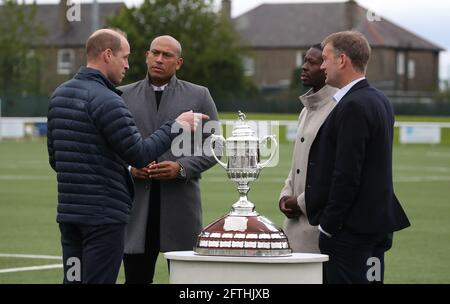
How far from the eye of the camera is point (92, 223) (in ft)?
24.2

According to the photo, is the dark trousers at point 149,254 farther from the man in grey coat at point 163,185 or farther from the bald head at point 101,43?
the bald head at point 101,43

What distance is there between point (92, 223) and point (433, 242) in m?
9.72

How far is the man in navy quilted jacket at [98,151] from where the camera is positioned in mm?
7305

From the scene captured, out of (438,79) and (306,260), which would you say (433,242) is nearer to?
(306,260)

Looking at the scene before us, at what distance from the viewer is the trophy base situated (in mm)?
6336

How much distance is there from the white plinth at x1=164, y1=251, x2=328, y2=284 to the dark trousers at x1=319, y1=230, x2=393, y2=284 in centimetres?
107

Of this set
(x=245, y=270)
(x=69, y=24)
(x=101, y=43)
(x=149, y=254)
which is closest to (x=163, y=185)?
(x=149, y=254)

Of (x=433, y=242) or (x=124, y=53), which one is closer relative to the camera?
(x=124, y=53)

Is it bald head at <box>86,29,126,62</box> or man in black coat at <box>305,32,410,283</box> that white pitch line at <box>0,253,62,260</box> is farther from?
man in black coat at <box>305,32,410,283</box>

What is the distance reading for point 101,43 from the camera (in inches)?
295

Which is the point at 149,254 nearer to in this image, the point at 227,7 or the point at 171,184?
the point at 171,184

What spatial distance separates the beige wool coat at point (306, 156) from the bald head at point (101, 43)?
157 centimetres

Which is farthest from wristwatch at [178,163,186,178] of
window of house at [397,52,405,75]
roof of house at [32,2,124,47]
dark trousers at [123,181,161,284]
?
window of house at [397,52,405,75]

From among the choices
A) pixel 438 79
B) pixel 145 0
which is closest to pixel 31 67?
pixel 145 0
